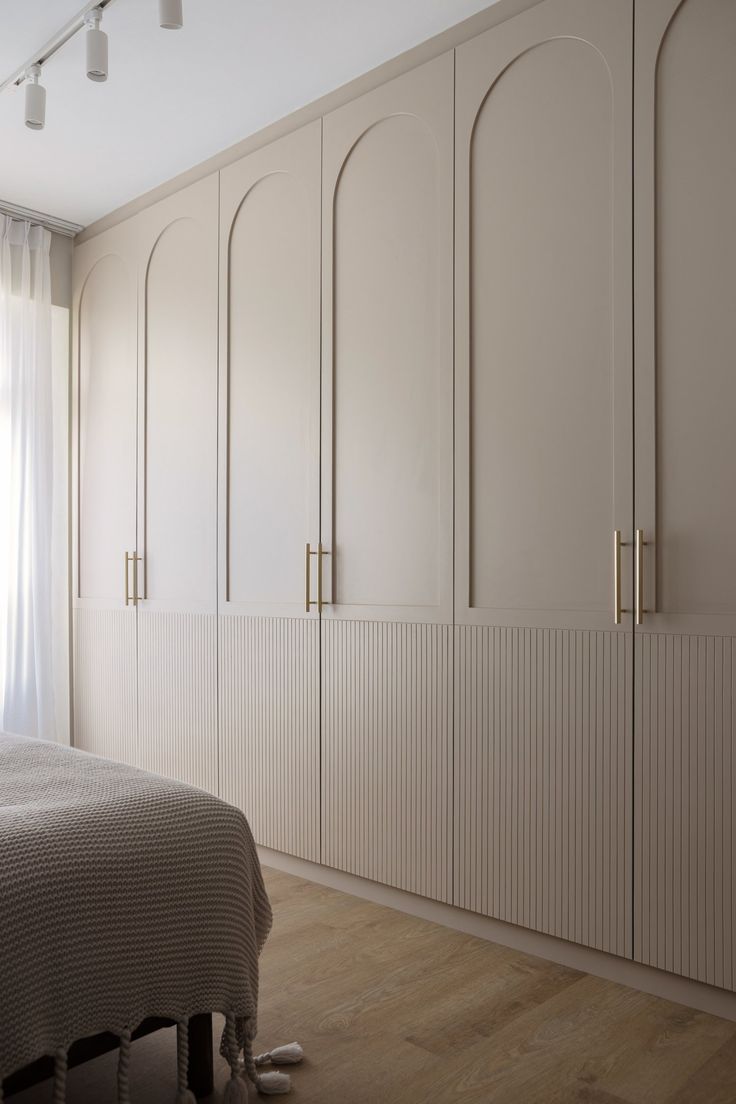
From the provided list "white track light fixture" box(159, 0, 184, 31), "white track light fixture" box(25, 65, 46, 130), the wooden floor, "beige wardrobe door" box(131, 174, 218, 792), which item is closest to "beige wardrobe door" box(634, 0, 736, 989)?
the wooden floor

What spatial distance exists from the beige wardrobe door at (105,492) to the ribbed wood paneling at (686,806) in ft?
7.68

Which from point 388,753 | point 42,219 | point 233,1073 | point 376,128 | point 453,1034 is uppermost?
point 42,219

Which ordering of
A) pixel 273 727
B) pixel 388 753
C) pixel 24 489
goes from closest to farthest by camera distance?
pixel 388 753 < pixel 273 727 < pixel 24 489

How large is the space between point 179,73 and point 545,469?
178 centimetres

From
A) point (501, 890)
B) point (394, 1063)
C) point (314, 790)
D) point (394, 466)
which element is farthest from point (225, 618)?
point (394, 1063)

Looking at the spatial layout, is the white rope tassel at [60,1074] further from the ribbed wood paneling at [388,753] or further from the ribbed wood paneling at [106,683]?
the ribbed wood paneling at [106,683]

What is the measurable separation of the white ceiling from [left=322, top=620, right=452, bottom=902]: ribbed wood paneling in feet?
5.96

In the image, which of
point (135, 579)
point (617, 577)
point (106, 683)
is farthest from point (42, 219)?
point (617, 577)

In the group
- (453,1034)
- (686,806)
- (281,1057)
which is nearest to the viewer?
(281,1057)

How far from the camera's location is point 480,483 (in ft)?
8.49

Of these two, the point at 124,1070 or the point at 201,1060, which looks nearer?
the point at 124,1070

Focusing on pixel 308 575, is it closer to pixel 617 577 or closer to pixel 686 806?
pixel 617 577

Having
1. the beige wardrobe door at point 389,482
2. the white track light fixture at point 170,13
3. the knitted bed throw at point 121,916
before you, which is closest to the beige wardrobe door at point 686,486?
the beige wardrobe door at point 389,482

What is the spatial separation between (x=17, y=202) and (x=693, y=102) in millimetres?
2959
